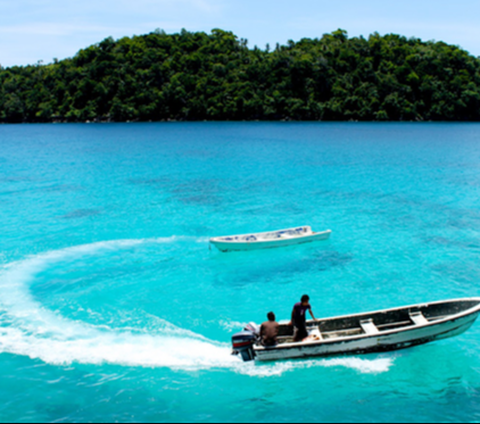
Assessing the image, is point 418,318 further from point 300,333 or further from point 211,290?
Result: point 211,290

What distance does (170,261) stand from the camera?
27172 mm

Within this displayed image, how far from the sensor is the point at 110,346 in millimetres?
17812

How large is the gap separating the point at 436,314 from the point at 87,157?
68.9 meters

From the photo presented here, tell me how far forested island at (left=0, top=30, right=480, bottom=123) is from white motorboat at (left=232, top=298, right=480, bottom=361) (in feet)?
513

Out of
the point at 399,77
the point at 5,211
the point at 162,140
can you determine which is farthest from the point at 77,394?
the point at 399,77

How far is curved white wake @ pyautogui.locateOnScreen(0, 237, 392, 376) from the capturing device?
16.6m

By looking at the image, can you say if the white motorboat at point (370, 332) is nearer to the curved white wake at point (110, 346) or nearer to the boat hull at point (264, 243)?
the curved white wake at point (110, 346)

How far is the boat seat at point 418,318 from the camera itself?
17102mm

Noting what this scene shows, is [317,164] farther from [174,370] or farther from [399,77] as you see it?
[399,77]

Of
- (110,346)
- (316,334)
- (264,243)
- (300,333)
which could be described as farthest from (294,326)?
(264,243)

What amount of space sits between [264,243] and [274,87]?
160396 millimetres

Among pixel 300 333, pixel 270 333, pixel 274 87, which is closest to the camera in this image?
pixel 270 333

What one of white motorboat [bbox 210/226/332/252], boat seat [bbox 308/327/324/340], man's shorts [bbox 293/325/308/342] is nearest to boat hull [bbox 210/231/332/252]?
white motorboat [bbox 210/226/332/252]

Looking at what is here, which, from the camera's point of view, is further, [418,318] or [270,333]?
[418,318]
